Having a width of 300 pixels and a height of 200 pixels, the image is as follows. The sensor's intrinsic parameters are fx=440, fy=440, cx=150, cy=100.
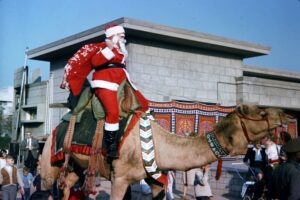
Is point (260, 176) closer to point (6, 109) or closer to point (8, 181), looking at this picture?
point (8, 181)

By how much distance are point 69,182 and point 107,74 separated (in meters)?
1.80

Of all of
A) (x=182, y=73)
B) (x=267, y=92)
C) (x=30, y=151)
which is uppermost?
(x=182, y=73)

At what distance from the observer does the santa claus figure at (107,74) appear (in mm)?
5463

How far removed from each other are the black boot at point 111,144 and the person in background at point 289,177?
1.93 m

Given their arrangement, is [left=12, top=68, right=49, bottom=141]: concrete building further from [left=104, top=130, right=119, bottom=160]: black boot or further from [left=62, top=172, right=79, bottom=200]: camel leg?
[left=104, top=130, right=119, bottom=160]: black boot

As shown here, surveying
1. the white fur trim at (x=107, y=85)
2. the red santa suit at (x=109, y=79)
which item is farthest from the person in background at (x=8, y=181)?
the white fur trim at (x=107, y=85)

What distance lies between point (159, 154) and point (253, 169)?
A: 764 cm

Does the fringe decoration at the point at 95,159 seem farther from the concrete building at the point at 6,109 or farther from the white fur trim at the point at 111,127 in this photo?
the concrete building at the point at 6,109

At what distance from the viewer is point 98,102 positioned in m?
5.83

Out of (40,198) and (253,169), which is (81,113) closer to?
(40,198)

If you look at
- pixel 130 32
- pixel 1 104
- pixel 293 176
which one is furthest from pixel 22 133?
pixel 1 104

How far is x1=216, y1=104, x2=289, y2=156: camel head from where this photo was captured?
16.4 feet

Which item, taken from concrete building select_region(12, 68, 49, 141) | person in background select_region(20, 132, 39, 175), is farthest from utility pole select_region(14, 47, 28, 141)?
person in background select_region(20, 132, 39, 175)

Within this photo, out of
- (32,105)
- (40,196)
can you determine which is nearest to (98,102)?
(40,196)
